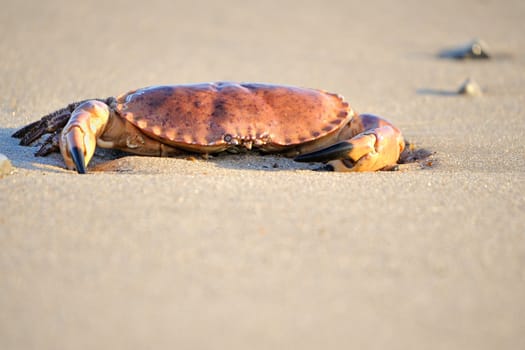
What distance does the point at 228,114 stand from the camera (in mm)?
Result: 3643

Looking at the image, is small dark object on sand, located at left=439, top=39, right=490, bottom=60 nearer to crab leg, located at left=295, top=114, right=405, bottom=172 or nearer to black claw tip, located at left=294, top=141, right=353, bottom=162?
crab leg, located at left=295, top=114, right=405, bottom=172

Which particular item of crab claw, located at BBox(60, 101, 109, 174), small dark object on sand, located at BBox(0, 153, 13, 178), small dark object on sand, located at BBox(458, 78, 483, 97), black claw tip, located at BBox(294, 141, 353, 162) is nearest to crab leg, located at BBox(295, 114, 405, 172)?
black claw tip, located at BBox(294, 141, 353, 162)

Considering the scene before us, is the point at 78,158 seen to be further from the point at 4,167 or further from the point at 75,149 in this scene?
A: the point at 4,167

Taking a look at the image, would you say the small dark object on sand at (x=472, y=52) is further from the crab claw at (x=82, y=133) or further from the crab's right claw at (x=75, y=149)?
the crab's right claw at (x=75, y=149)

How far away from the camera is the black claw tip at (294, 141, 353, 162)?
3.55m

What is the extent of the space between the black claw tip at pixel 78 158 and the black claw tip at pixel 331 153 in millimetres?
1089

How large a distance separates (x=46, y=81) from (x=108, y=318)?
4368mm

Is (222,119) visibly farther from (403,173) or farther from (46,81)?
(46,81)

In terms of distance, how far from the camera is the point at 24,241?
95.0 inches

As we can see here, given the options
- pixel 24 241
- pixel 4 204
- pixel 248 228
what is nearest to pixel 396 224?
pixel 248 228

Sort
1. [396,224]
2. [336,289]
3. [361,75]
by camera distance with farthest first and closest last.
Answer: [361,75]
[396,224]
[336,289]

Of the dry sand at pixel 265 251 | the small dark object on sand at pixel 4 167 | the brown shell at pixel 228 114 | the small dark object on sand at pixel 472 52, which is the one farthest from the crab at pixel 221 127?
the small dark object on sand at pixel 472 52

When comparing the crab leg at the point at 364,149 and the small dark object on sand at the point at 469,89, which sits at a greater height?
the crab leg at the point at 364,149

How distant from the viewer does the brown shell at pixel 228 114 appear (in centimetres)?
358
